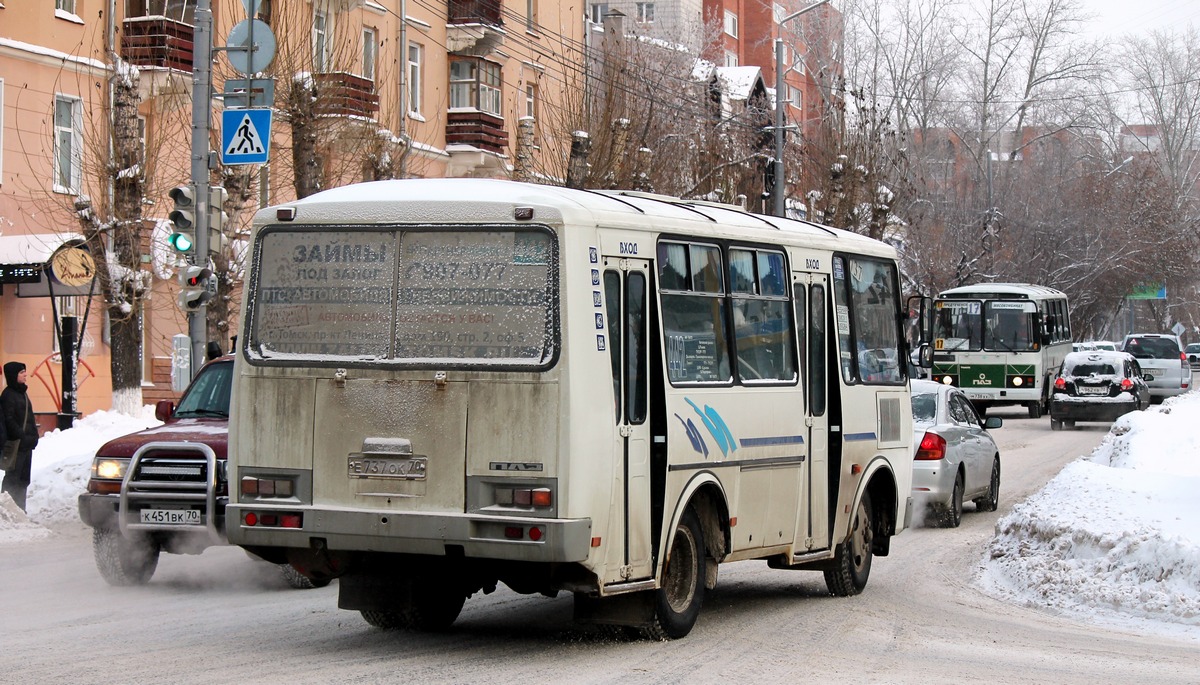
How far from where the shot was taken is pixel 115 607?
11578 millimetres

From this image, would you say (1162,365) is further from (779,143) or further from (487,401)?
(487,401)

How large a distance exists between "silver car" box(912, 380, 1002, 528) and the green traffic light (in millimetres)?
8801

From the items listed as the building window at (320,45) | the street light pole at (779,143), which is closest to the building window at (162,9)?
the building window at (320,45)

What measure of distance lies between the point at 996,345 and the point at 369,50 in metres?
17.5

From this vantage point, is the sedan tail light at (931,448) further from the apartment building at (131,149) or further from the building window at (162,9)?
the building window at (162,9)

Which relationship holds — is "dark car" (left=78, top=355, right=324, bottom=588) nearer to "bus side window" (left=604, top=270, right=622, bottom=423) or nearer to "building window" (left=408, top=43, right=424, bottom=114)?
"bus side window" (left=604, top=270, right=622, bottom=423)

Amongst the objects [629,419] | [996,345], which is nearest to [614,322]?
[629,419]

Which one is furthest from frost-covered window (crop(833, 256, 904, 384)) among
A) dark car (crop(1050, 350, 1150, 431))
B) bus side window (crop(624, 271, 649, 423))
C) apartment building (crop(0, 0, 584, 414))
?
dark car (crop(1050, 350, 1150, 431))

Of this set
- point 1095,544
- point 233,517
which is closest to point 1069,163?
point 1095,544

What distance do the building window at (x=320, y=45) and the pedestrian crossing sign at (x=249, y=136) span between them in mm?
7627

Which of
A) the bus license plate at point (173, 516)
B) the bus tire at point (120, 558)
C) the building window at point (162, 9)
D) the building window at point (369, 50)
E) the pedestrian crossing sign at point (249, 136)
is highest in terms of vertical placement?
the building window at point (369, 50)

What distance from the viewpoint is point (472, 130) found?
41.2 m

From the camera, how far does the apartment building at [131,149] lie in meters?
25.3

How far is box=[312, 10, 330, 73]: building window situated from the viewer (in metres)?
28.1
